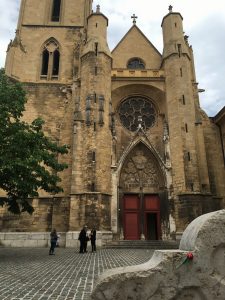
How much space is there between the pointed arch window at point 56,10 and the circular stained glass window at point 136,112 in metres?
11.4

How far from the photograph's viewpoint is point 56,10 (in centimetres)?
2659

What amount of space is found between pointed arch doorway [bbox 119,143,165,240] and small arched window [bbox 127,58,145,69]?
25.9 feet

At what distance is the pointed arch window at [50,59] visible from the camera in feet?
75.8

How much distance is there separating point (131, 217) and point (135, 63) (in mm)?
13021

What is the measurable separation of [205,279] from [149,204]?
51.8 feet

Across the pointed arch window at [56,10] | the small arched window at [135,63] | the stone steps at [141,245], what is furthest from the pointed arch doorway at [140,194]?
the pointed arch window at [56,10]

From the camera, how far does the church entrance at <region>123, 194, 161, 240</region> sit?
57.6 feet

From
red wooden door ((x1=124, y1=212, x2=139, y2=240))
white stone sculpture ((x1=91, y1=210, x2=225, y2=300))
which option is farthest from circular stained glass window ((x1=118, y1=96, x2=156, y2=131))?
white stone sculpture ((x1=91, y1=210, x2=225, y2=300))

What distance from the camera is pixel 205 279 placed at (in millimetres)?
2783

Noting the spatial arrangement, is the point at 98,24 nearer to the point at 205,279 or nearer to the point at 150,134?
the point at 150,134

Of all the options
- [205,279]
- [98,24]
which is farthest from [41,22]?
[205,279]

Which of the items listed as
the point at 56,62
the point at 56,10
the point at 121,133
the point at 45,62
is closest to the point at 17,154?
the point at 121,133

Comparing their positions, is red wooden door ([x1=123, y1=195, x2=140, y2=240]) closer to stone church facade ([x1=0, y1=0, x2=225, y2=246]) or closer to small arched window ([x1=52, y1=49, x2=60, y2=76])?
stone church facade ([x1=0, y1=0, x2=225, y2=246])

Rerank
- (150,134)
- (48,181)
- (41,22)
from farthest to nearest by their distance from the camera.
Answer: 1. (41,22)
2. (150,134)
3. (48,181)
